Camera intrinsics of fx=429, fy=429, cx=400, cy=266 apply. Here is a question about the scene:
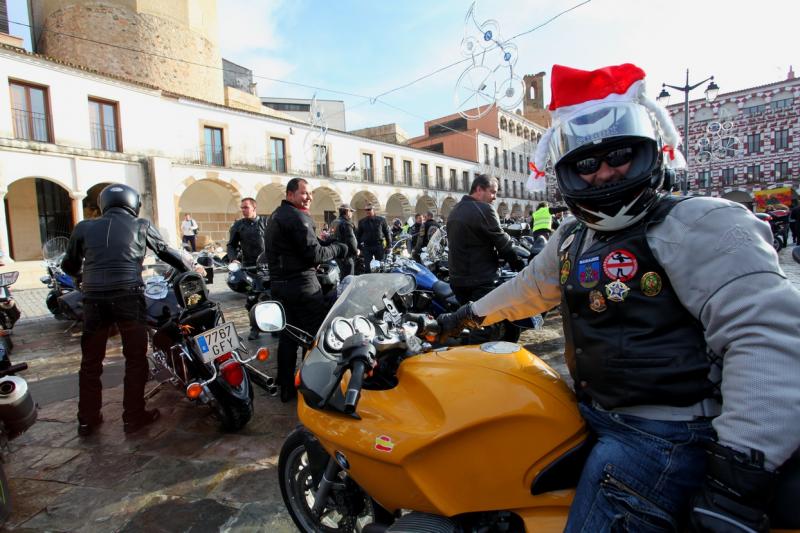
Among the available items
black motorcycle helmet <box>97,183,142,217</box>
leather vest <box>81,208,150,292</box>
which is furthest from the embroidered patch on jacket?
black motorcycle helmet <box>97,183,142,217</box>

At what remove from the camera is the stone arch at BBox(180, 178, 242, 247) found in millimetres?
21828

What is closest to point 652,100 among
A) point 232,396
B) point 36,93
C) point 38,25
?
point 232,396

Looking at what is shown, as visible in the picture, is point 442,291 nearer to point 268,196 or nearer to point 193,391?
point 193,391

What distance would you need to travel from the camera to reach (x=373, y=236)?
31.9ft

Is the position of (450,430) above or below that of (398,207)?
below

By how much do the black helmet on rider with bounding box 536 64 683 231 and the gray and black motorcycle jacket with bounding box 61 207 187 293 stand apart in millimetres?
3109

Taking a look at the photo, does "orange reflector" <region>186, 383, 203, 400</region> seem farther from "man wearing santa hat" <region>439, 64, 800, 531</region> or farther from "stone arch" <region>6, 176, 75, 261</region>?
"stone arch" <region>6, 176, 75, 261</region>

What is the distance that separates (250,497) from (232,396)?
83 cm

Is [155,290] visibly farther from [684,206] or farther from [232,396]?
[684,206]

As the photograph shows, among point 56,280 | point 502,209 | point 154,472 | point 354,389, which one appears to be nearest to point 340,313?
point 354,389

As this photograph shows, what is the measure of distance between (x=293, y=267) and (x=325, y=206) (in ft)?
83.7

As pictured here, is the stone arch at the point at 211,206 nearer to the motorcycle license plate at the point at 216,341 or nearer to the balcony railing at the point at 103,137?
the balcony railing at the point at 103,137

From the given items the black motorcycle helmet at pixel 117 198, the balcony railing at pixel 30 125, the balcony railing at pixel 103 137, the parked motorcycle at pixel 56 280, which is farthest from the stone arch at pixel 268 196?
the black motorcycle helmet at pixel 117 198

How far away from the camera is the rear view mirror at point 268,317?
175 cm
